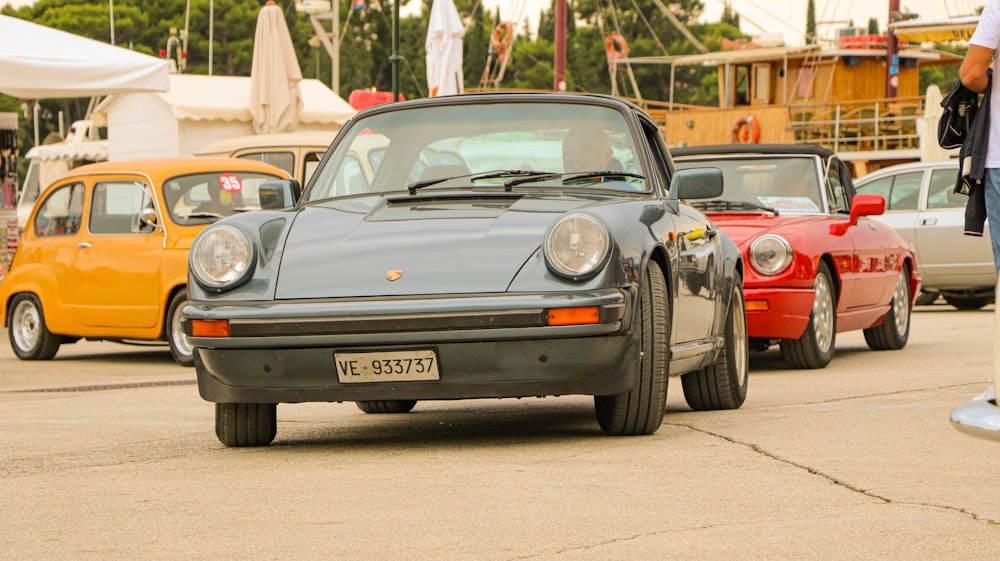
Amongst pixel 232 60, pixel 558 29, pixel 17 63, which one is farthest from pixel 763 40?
pixel 232 60

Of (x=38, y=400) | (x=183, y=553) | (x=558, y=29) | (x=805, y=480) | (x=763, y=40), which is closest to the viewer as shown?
(x=183, y=553)

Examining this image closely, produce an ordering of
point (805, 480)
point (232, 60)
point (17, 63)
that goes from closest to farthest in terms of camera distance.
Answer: point (805, 480) → point (17, 63) → point (232, 60)

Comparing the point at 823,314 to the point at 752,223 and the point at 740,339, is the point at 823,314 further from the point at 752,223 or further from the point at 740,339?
the point at 740,339

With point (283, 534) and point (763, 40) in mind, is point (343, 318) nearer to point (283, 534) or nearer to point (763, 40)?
point (283, 534)

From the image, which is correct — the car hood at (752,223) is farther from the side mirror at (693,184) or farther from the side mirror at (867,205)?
the side mirror at (693,184)

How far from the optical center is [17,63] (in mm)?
15070

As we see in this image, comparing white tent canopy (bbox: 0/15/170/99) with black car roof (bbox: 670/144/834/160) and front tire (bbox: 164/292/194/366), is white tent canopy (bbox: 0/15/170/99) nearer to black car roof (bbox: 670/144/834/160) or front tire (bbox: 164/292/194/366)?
front tire (bbox: 164/292/194/366)

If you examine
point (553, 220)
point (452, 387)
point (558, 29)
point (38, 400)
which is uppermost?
point (558, 29)

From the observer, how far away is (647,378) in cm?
655

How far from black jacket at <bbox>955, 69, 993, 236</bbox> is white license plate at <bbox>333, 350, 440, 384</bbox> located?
2.00 meters

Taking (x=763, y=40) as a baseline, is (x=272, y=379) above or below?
below

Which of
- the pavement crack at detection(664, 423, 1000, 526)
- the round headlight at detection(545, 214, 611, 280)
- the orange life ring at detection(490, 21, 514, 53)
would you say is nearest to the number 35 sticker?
the pavement crack at detection(664, 423, 1000, 526)

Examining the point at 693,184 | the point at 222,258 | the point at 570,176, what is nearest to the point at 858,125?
the point at 693,184

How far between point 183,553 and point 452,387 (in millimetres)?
1971
